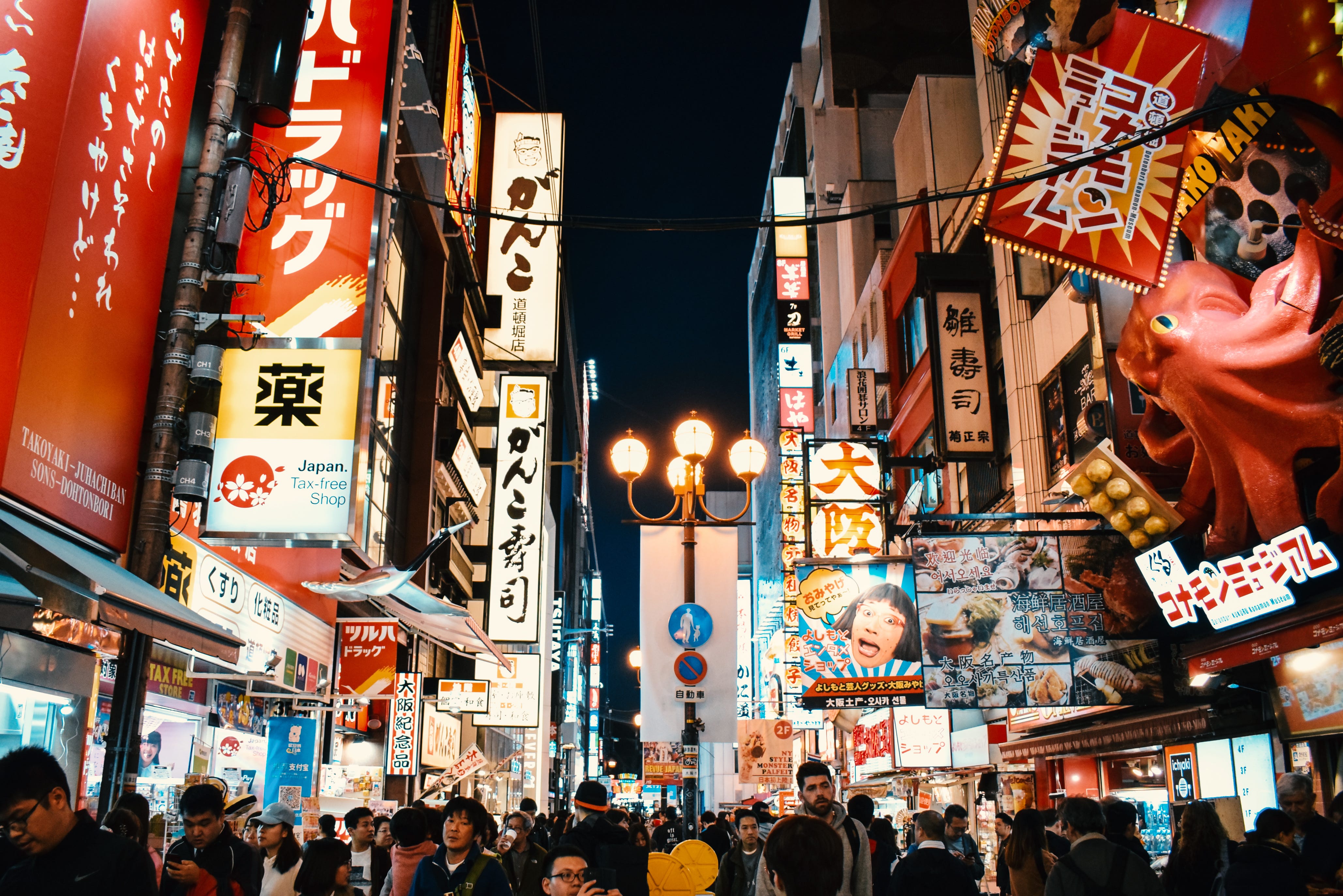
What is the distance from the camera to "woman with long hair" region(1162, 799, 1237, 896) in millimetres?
6770

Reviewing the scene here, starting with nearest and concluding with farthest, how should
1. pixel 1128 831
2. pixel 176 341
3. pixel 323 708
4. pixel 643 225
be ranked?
pixel 1128 831
pixel 176 341
pixel 643 225
pixel 323 708

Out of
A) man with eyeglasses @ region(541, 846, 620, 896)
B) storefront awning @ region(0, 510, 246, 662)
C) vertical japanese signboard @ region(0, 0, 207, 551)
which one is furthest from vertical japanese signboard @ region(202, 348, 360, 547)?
man with eyeglasses @ region(541, 846, 620, 896)

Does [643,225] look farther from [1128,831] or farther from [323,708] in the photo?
[323,708]

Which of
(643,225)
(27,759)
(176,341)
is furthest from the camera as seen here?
(643,225)

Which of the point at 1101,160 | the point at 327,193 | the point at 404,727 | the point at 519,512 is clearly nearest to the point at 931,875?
the point at 1101,160

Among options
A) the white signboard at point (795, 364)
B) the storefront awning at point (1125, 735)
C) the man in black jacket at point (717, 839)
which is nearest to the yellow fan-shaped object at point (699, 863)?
the man in black jacket at point (717, 839)

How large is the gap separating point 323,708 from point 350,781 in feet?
13.6

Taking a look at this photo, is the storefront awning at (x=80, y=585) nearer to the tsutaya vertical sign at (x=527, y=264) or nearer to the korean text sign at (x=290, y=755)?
the korean text sign at (x=290, y=755)

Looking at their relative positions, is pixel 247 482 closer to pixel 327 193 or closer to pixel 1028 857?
pixel 327 193

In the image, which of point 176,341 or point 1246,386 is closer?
point 176,341

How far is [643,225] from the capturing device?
9.46 metres

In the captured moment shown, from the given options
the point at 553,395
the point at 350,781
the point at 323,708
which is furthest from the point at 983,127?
the point at 553,395

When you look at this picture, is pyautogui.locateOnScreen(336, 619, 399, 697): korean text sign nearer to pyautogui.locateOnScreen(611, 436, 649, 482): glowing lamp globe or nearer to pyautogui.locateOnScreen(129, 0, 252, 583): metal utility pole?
pyautogui.locateOnScreen(611, 436, 649, 482): glowing lamp globe

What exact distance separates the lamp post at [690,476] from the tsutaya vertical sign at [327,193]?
3949 mm
